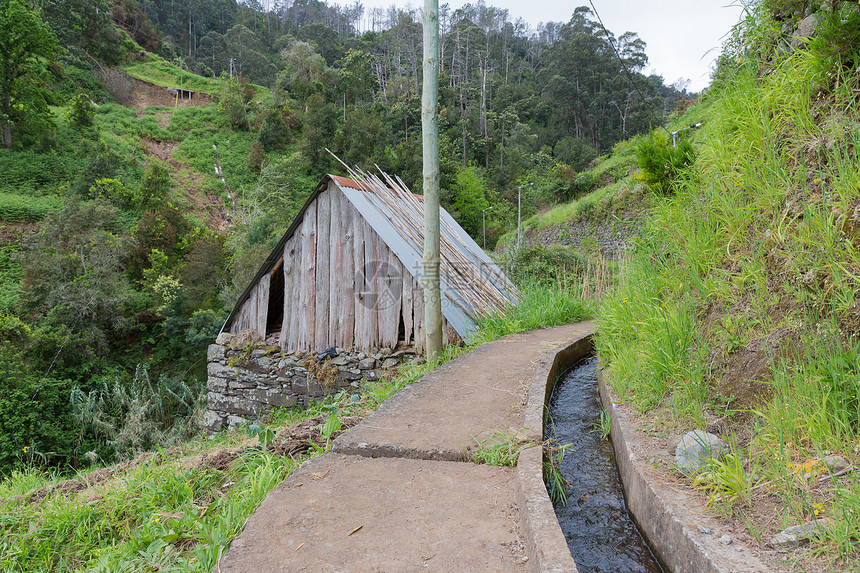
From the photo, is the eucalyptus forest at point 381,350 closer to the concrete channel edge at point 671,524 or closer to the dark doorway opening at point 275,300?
the concrete channel edge at point 671,524

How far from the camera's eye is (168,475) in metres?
2.77

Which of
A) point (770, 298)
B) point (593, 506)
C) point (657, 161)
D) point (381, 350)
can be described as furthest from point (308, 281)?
point (770, 298)

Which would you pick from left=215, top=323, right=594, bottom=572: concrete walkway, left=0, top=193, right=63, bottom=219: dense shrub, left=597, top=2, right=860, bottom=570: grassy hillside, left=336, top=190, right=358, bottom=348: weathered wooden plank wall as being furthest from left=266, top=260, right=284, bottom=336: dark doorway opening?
left=0, top=193, right=63, bottom=219: dense shrub

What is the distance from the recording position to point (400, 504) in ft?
6.95

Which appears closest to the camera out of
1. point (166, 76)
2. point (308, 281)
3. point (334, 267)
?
point (334, 267)

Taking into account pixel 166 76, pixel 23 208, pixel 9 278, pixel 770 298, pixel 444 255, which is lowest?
pixel 9 278

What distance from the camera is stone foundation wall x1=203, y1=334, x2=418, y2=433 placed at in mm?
6988

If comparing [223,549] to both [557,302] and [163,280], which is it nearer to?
[557,302]

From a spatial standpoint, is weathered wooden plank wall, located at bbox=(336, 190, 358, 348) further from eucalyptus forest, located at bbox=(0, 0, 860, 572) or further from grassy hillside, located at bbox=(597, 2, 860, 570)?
grassy hillside, located at bbox=(597, 2, 860, 570)

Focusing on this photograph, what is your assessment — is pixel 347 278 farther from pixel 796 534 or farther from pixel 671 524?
pixel 796 534

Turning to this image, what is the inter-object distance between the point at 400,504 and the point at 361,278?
5133 millimetres

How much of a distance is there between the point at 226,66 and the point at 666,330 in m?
63.9

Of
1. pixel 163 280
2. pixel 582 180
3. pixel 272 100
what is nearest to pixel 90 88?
pixel 272 100

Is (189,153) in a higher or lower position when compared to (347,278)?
higher
